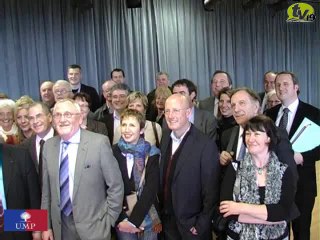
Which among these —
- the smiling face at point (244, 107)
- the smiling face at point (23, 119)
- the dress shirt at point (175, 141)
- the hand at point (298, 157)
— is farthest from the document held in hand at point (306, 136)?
the smiling face at point (23, 119)

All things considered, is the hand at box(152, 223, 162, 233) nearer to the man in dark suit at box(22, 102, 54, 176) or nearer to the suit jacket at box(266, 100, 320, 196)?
the man in dark suit at box(22, 102, 54, 176)

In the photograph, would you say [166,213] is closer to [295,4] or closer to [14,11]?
[14,11]

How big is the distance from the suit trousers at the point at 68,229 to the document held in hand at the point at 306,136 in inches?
68.9

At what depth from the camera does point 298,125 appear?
3.24 m

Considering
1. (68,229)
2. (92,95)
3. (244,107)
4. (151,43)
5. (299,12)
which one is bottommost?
(68,229)

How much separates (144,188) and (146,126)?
73cm

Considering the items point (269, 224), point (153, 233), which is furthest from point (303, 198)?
point (153, 233)

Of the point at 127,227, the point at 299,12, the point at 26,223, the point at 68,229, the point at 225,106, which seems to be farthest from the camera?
the point at 299,12

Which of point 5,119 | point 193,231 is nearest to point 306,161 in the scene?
point 193,231

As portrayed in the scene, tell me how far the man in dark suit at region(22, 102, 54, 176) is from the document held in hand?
1890 millimetres

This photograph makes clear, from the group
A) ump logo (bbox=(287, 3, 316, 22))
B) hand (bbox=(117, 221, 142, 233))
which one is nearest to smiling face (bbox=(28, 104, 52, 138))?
hand (bbox=(117, 221, 142, 233))

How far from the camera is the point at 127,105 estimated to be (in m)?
3.72

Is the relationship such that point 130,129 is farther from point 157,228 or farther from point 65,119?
point 157,228

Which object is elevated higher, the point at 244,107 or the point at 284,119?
the point at 244,107
